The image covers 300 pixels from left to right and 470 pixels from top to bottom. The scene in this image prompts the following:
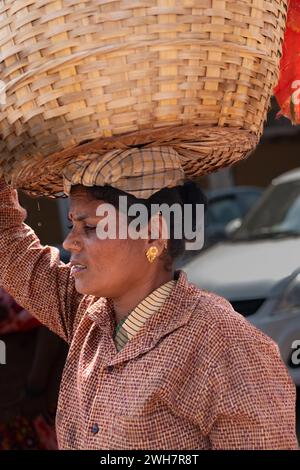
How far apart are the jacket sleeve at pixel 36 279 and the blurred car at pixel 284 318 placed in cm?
291

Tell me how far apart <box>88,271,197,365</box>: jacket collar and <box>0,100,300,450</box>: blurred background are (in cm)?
27

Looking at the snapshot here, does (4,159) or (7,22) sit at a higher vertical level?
(7,22)

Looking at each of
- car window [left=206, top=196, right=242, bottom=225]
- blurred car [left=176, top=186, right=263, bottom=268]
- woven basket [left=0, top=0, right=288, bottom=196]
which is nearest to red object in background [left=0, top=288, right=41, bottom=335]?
woven basket [left=0, top=0, right=288, bottom=196]

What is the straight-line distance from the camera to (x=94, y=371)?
7.64ft

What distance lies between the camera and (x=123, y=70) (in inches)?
78.6

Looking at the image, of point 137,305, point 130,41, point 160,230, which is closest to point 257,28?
point 130,41

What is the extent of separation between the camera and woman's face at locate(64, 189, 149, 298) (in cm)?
231

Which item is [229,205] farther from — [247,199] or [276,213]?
[276,213]

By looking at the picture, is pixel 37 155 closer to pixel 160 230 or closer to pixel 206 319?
pixel 160 230

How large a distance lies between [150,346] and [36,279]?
524 millimetres

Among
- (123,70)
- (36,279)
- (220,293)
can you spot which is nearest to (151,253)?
(36,279)

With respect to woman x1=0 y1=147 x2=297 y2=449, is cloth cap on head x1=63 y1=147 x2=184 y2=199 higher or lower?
higher

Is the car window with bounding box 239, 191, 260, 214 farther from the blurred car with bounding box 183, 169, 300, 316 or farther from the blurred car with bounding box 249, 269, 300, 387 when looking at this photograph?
the blurred car with bounding box 249, 269, 300, 387

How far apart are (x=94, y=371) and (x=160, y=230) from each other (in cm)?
41
